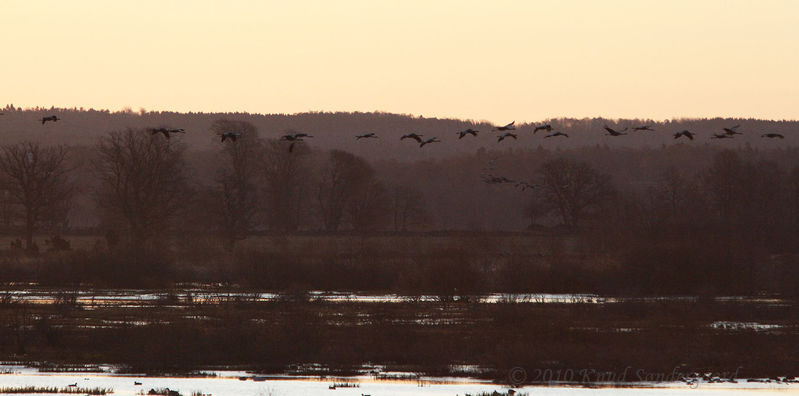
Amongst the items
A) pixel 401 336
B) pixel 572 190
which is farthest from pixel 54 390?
pixel 572 190

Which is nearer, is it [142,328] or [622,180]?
[142,328]

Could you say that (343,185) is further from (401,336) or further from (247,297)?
(401,336)

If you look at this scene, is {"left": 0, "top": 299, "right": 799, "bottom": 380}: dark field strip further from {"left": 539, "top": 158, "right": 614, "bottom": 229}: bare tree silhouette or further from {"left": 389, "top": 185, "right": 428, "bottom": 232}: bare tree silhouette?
{"left": 389, "top": 185, "right": 428, "bottom": 232}: bare tree silhouette

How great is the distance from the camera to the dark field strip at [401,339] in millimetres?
38406

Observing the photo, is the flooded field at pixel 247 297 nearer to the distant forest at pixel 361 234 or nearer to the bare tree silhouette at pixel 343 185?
the distant forest at pixel 361 234

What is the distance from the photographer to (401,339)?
42.4 m

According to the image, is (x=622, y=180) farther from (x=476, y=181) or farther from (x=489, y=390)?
(x=489, y=390)

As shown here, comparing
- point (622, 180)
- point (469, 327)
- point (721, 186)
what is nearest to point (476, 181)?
point (622, 180)

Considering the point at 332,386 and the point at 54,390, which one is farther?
the point at 332,386

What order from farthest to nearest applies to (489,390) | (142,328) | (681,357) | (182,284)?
(182,284) < (142,328) < (681,357) < (489,390)

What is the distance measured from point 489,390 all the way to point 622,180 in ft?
522

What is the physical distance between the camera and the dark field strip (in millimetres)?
38406

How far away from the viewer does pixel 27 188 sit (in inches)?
3804

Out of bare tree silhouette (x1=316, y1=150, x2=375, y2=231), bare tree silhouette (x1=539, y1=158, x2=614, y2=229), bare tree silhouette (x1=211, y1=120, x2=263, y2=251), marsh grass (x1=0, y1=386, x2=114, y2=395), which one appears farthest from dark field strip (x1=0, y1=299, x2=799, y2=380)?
bare tree silhouette (x1=316, y1=150, x2=375, y2=231)
